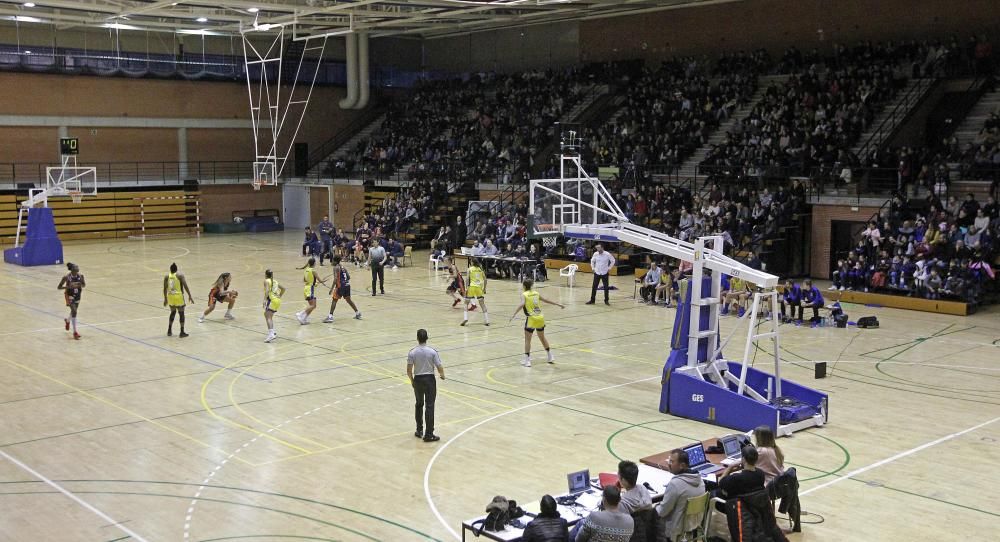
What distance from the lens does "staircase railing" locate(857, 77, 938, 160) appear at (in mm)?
33000

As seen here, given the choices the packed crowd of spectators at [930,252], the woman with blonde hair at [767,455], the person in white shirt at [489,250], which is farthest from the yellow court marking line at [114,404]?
the packed crowd of spectators at [930,252]

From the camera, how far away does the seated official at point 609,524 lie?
8641 millimetres

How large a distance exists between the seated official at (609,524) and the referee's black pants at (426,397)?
17.0 feet

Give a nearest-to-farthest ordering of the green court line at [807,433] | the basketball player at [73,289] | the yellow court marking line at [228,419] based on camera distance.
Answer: the green court line at [807,433]
the yellow court marking line at [228,419]
the basketball player at [73,289]

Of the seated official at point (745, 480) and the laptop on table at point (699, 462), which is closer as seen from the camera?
the seated official at point (745, 480)

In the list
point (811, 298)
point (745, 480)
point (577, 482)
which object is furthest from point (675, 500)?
point (811, 298)

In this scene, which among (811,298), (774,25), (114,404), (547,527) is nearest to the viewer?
(547,527)

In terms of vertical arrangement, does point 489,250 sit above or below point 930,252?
below

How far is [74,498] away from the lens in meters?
11.6

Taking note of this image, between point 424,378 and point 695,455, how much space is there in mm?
4245

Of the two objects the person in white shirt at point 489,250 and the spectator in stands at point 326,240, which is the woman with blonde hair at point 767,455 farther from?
the spectator in stands at point 326,240

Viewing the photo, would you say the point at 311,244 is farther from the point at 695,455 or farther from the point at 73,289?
the point at 695,455

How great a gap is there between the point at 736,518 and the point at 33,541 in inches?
272

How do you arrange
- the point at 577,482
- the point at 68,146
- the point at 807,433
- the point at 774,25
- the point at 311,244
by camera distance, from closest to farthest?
the point at 577,482
the point at 807,433
the point at 311,244
the point at 68,146
the point at 774,25
